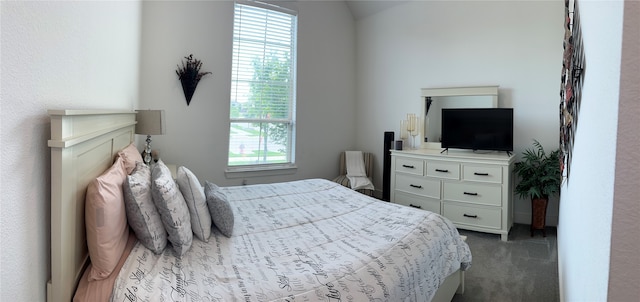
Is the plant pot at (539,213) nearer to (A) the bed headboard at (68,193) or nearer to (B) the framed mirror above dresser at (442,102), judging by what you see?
(B) the framed mirror above dresser at (442,102)

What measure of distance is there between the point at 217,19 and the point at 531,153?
3870 mm

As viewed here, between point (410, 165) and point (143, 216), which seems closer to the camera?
point (143, 216)

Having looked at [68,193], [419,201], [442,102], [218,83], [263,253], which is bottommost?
[419,201]

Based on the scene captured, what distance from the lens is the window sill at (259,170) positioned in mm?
4023

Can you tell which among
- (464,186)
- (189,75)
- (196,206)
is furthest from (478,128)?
(189,75)

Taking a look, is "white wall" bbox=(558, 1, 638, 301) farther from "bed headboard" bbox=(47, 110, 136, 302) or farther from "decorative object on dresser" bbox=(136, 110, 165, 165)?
"decorative object on dresser" bbox=(136, 110, 165, 165)

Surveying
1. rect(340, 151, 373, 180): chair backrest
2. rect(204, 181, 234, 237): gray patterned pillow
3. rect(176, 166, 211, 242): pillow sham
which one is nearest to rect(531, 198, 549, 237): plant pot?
rect(340, 151, 373, 180): chair backrest

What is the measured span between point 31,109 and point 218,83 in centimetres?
300

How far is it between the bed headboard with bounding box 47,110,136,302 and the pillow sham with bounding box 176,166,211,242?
40cm

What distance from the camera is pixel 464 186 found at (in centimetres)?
341

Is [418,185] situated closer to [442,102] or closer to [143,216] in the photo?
[442,102]

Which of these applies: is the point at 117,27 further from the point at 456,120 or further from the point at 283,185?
the point at 456,120

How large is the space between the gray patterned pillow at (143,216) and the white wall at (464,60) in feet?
12.2

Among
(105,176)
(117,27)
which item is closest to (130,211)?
(105,176)
